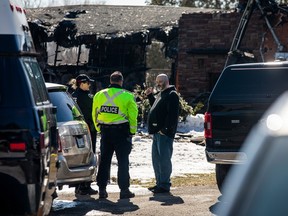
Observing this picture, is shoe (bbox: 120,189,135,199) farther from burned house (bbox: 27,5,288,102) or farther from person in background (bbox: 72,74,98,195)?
burned house (bbox: 27,5,288,102)

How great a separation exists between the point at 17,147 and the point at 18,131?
14 centimetres

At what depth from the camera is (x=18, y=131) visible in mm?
7488

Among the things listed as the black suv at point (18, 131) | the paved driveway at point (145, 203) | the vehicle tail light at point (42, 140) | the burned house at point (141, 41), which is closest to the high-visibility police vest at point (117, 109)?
the paved driveway at point (145, 203)

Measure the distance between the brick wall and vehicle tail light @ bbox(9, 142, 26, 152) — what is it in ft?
76.1

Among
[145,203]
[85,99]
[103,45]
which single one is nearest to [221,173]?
[145,203]

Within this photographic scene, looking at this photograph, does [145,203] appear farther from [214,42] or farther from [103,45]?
[103,45]

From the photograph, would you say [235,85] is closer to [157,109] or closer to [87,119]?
[157,109]

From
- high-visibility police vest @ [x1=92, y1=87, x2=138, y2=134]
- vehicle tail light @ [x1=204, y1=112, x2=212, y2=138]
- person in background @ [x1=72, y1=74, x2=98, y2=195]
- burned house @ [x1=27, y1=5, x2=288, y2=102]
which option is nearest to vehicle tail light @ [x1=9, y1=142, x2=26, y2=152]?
vehicle tail light @ [x1=204, y1=112, x2=212, y2=138]

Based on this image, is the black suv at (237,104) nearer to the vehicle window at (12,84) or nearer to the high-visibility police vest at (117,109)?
the high-visibility police vest at (117,109)

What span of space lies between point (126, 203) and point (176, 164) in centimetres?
551

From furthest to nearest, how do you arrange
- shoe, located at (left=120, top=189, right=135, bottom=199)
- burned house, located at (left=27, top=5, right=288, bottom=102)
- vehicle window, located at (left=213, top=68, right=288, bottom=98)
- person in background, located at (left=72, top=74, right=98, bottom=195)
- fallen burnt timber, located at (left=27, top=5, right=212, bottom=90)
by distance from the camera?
fallen burnt timber, located at (left=27, top=5, right=212, bottom=90) → burned house, located at (left=27, top=5, right=288, bottom=102) → person in background, located at (left=72, top=74, right=98, bottom=195) → shoe, located at (left=120, top=189, right=135, bottom=199) → vehicle window, located at (left=213, top=68, right=288, bottom=98)

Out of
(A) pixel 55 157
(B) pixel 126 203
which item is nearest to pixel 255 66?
(B) pixel 126 203

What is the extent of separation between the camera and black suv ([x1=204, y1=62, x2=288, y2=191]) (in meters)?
11.6

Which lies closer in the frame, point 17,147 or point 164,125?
point 17,147
